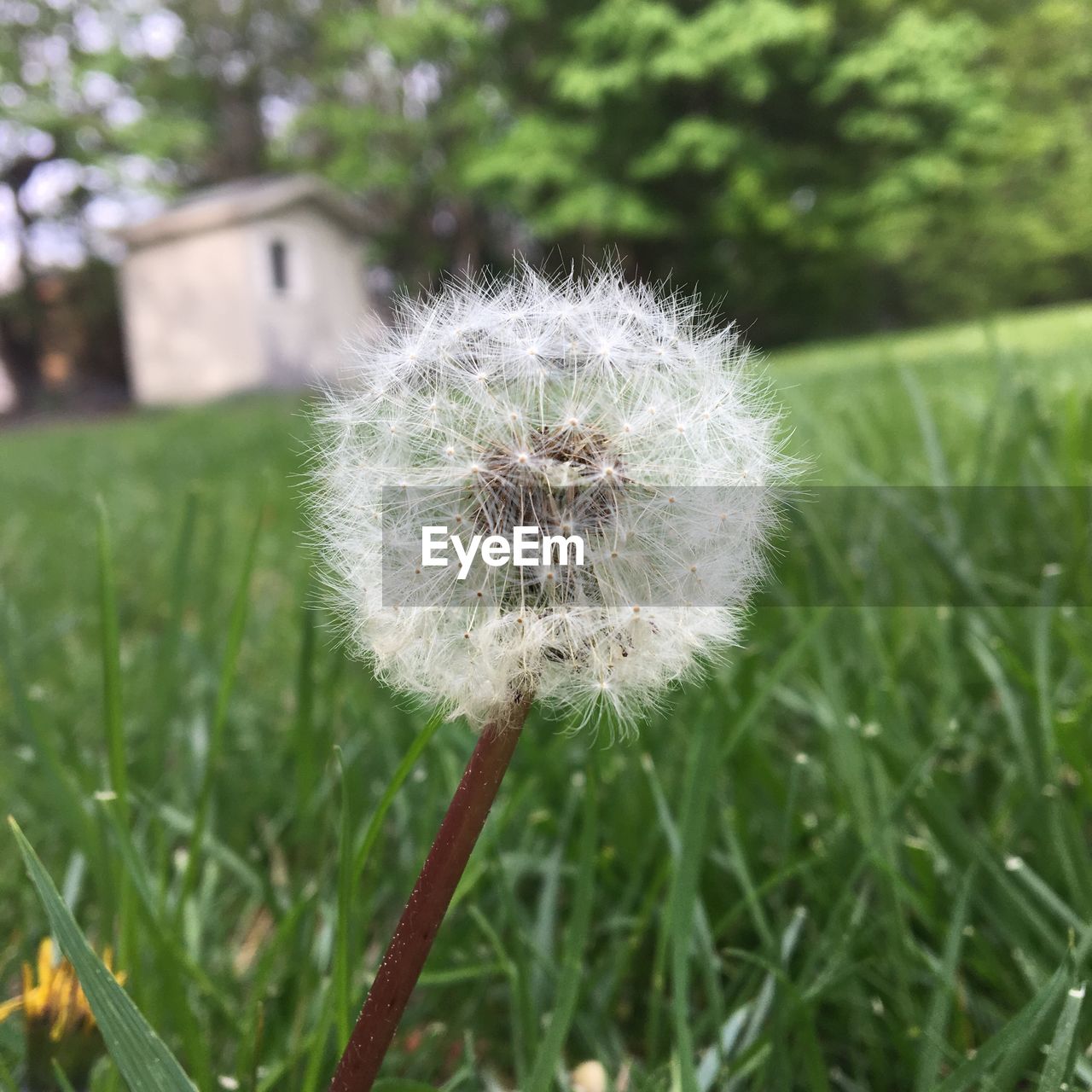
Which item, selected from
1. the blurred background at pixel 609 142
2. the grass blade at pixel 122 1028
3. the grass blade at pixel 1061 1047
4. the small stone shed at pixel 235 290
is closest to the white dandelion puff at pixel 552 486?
the grass blade at pixel 122 1028

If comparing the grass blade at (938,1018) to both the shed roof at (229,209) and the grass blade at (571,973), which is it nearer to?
the grass blade at (571,973)

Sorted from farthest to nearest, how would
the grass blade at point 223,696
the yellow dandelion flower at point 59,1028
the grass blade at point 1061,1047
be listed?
the grass blade at point 223,696
the yellow dandelion flower at point 59,1028
the grass blade at point 1061,1047

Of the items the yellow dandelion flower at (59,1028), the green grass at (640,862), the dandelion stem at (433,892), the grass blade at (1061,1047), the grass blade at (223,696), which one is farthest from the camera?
the grass blade at (223,696)

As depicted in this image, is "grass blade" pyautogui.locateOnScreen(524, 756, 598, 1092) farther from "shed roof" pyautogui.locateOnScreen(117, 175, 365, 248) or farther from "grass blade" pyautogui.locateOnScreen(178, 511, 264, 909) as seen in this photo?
"shed roof" pyautogui.locateOnScreen(117, 175, 365, 248)

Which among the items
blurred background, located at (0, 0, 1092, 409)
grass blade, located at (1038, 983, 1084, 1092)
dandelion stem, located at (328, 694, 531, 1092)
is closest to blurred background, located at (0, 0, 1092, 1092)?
grass blade, located at (1038, 983, 1084, 1092)

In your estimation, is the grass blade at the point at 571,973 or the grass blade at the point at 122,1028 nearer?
the grass blade at the point at 122,1028

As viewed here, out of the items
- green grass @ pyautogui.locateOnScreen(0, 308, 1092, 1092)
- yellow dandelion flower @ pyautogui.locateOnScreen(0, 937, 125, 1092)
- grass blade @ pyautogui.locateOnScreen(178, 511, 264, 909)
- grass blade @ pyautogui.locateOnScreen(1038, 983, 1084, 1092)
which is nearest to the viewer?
grass blade @ pyautogui.locateOnScreen(1038, 983, 1084, 1092)

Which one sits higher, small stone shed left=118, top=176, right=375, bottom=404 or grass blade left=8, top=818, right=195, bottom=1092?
small stone shed left=118, top=176, right=375, bottom=404
